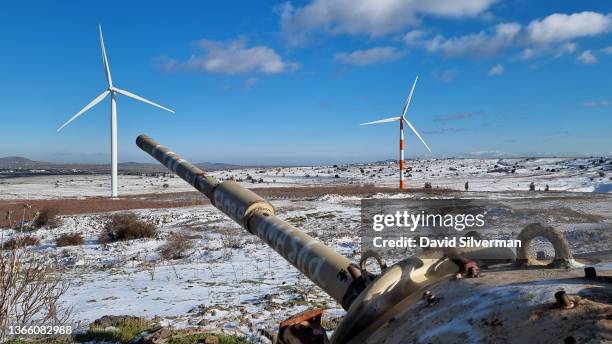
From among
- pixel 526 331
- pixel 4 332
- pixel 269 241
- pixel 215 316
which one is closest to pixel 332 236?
pixel 215 316

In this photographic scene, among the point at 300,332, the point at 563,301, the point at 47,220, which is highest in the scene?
the point at 563,301

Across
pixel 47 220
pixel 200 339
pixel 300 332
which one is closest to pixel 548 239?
pixel 300 332

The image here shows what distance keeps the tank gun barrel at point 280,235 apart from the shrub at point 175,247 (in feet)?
26.9

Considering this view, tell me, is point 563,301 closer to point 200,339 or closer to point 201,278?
point 200,339

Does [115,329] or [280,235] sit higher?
[280,235]

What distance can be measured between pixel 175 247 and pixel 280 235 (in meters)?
11.1

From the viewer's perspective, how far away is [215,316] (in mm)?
7285

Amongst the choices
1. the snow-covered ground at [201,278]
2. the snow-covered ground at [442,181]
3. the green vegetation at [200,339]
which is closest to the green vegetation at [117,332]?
the snow-covered ground at [201,278]

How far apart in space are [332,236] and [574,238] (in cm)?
693

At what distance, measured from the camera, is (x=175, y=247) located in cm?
1427

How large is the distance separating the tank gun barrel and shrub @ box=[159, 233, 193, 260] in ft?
26.9

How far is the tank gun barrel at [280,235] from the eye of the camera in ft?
10.4

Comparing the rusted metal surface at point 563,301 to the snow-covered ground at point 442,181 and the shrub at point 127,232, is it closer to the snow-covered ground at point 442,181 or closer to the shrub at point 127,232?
the shrub at point 127,232

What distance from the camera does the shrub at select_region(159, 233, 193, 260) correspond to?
13.7 m
